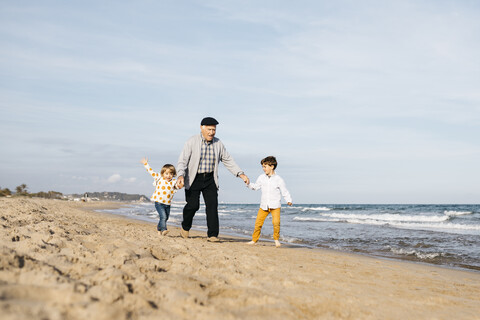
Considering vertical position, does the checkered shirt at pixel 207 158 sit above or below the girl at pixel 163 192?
above

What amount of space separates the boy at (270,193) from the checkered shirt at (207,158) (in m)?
0.84

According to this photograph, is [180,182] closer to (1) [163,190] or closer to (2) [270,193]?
(1) [163,190]

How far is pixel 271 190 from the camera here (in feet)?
22.8

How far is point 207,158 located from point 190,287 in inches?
151

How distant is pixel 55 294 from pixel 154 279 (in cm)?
90

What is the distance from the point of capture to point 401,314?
8.79ft

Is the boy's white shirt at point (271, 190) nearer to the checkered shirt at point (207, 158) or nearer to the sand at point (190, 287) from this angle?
the checkered shirt at point (207, 158)

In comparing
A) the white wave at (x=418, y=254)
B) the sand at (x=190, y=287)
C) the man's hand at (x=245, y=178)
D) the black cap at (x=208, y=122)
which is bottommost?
the white wave at (x=418, y=254)

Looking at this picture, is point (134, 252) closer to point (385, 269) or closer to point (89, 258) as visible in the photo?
point (89, 258)

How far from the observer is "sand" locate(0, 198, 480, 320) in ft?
6.71

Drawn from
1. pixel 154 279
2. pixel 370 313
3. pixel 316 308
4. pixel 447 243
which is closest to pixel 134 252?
pixel 154 279

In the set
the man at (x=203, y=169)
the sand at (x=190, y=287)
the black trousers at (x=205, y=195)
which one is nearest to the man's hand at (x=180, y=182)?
the man at (x=203, y=169)

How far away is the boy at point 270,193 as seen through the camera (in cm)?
690

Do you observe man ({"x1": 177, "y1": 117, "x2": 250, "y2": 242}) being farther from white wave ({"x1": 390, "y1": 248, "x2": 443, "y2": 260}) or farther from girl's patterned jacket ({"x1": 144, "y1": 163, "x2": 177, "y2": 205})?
white wave ({"x1": 390, "y1": 248, "x2": 443, "y2": 260})
